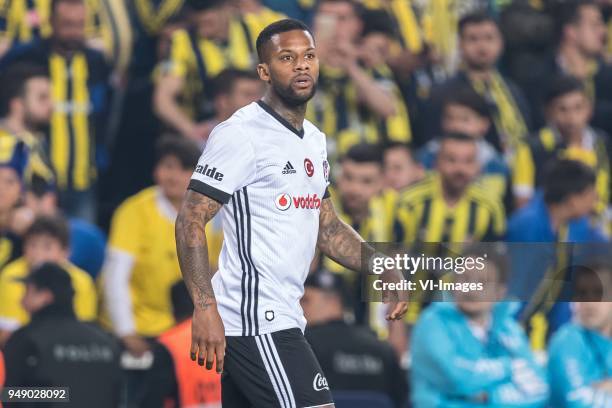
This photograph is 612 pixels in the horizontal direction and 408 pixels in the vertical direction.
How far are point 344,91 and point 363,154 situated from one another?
939 millimetres

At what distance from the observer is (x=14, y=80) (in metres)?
8.65

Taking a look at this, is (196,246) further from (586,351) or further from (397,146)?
(397,146)

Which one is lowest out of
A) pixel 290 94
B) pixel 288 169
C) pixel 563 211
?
pixel 288 169

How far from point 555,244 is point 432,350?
5.48ft

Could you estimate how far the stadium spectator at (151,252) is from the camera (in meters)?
8.20

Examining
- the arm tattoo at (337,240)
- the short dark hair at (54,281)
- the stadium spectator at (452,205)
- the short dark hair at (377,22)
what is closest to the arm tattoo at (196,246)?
the arm tattoo at (337,240)

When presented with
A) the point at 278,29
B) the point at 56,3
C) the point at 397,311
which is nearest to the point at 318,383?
the point at 397,311

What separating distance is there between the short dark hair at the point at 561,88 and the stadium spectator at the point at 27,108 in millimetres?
3530

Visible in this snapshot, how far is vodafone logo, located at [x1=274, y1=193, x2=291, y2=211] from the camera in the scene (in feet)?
15.2

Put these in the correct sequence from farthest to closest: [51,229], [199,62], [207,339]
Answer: [199,62]
[51,229]
[207,339]

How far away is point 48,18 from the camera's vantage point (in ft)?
30.2

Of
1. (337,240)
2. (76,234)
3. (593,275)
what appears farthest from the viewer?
(76,234)

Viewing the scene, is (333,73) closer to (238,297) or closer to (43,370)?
(43,370)

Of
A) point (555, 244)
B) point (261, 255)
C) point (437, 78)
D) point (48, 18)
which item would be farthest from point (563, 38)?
point (261, 255)
